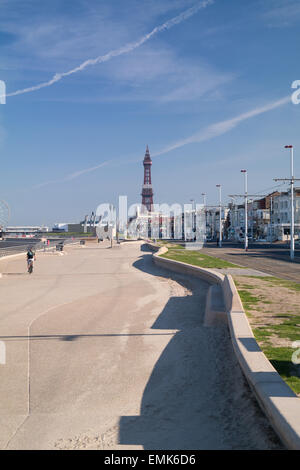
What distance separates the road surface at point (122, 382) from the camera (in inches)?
214

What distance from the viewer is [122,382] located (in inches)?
298

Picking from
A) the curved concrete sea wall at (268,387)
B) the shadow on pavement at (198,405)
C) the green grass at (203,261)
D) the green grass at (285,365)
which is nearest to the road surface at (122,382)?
the shadow on pavement at (198,405)

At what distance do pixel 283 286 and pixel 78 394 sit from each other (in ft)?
34.8

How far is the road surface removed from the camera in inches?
214

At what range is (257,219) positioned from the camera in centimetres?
10856

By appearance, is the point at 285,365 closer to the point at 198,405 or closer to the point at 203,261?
the point at 198,405

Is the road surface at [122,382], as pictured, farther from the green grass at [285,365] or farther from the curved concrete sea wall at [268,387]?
the green grass at [285,365]

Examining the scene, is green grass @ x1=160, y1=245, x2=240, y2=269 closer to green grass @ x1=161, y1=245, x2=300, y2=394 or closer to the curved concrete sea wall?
green grass @ x1=161, y1=245, x2=300, y2=394

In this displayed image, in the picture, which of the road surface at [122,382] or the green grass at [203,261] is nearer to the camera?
the road surface at [122,382]

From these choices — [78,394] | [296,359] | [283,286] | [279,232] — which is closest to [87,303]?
[283,286]

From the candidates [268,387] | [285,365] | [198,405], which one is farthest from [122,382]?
[268,387]

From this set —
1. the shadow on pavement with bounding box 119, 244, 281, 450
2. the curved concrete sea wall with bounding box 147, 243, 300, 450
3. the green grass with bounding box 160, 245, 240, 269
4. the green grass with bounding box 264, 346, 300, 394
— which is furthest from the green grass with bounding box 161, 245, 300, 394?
the green grass with bounding box 160, 245, 240, 269
